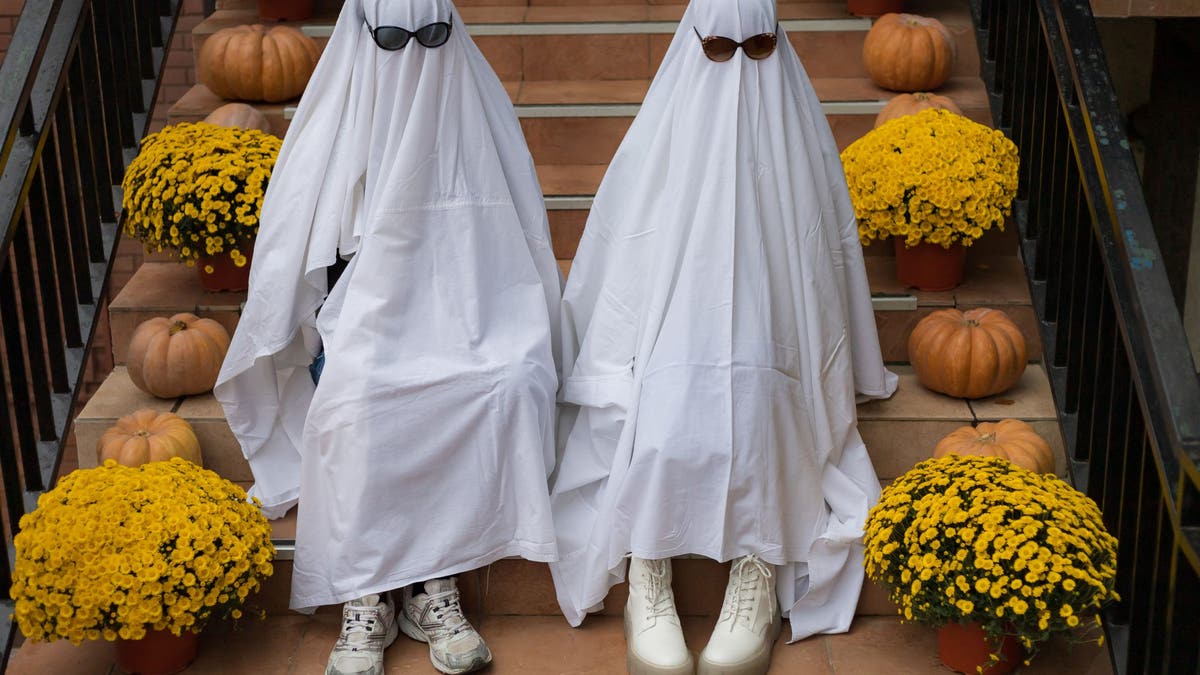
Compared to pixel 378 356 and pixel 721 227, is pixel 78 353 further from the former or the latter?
pixel 721 227

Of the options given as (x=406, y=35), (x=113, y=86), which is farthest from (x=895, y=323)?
(x=113, y=86)

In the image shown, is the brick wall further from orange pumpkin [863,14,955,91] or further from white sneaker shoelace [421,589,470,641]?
white sneaker shoelace [421,589,470,641]

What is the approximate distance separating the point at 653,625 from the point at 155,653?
4.31 feet

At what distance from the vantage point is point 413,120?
379cm

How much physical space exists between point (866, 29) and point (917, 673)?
9.53 feet

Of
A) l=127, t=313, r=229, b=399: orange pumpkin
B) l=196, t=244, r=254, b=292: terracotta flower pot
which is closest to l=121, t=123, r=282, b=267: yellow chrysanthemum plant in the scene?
l=196, t=244, r=254, b=292: terracotta flower pot

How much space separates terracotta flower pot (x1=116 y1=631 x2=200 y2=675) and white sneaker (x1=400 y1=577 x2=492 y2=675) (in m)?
0.58

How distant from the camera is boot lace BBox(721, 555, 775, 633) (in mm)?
3678

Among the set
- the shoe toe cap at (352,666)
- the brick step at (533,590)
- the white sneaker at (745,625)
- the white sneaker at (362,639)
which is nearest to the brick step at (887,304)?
the brick step at (533,590)

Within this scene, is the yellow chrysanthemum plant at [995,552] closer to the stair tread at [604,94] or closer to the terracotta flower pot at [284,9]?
the stair tread at [604,94]

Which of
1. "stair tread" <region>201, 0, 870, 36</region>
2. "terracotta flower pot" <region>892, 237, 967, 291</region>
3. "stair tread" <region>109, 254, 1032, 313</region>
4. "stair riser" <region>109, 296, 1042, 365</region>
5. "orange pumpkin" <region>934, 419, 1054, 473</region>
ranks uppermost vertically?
"stair tread" <region>201, 0, 870, 36</region>

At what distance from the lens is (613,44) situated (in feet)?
18.6

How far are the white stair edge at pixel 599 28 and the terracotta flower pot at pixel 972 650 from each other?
9.28 feet

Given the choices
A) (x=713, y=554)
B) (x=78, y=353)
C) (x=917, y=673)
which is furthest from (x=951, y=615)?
(x=78, y=353)
